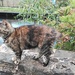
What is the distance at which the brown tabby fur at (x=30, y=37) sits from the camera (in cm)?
344

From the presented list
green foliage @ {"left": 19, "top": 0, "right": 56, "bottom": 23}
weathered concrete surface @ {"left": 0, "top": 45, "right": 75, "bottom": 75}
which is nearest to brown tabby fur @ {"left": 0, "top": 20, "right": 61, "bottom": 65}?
weathered concrete surface @ {"left": 0, "top": 45, "right": 75, "bottom": 75}

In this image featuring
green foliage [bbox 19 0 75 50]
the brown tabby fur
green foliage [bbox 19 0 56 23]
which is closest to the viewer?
the brown tabby fur

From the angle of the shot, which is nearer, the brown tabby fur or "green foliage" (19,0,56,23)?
the brown tabby fur

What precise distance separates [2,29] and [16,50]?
382 millimetres

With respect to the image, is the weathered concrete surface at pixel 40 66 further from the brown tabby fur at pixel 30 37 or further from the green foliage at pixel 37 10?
the green foliage at pixel 37 10

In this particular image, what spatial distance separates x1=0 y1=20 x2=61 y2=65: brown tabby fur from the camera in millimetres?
3445

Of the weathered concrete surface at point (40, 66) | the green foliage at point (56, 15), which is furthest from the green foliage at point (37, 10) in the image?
the weathered concrete surface at point (40, 66)

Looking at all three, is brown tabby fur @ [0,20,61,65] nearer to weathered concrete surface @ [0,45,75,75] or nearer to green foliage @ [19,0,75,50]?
weathered concrete surface @ [0,45,75,75]

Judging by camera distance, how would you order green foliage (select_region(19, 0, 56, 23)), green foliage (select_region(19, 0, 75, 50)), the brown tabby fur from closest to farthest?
1. the brown tabby fur
2. green foliage (select_region(19, 0, 75, 50))
3. green foliage (select_region(19, 0, 56, 23))

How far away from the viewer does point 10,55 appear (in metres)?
4.04

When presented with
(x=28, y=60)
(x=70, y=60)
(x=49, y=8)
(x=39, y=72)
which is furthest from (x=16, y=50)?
(x=49, y=8)

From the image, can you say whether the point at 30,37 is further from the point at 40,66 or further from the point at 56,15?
the point at 56,15

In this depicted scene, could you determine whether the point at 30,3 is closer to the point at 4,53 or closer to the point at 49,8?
the point at 49,8

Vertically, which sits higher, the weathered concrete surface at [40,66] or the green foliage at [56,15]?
the green foliage at [56,15]
